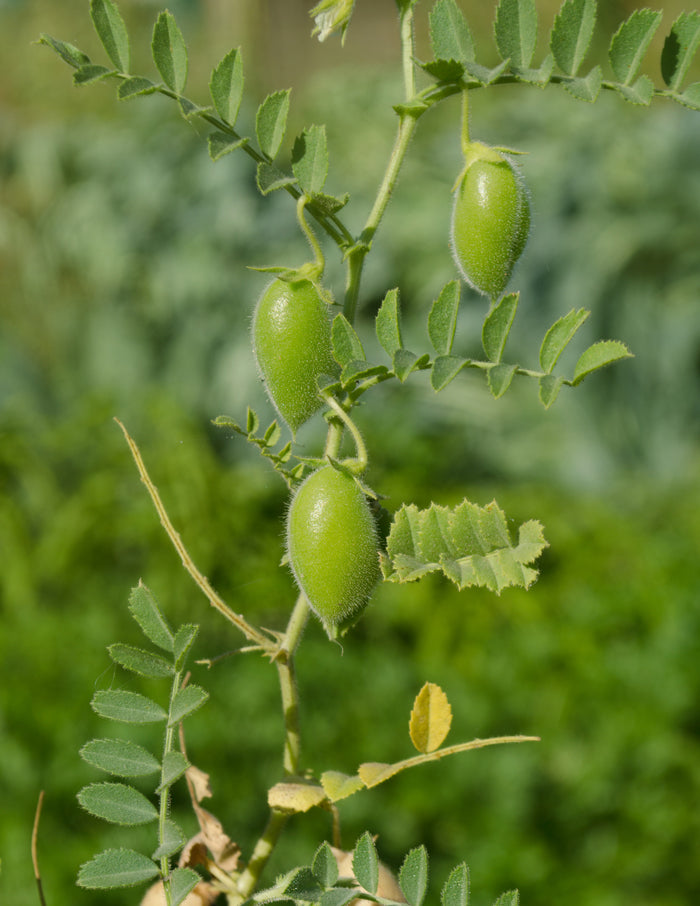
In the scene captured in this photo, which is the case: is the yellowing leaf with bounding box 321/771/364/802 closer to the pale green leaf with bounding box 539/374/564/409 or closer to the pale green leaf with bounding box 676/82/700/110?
the pale green leaf with bounding box 539/374/564/409

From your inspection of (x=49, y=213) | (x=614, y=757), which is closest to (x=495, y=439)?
(x=614, y=757)

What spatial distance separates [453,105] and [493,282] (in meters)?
4.26

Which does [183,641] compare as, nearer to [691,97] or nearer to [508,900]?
[508,900]

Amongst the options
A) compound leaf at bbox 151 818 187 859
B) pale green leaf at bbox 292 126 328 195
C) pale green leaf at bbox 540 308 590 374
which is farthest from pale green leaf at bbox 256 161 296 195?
compound leaf at bbox 151 818 187 859

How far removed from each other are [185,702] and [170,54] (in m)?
0.24

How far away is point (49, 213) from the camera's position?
3334mm

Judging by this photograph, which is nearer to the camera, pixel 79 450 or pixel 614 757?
pixel 614 757

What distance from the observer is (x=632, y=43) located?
38 centimetres

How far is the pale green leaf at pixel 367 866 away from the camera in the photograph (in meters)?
0.32

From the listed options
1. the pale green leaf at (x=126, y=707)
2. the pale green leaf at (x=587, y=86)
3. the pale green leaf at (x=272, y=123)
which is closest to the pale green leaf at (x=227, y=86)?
the pale green leaf at (x=272, y=123)

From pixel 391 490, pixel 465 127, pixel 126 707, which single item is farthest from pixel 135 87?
pixel 391 490

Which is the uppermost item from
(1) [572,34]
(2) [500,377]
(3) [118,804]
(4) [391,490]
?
(1) [572,34]

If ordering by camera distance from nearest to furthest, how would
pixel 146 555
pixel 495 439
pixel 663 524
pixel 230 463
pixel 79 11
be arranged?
pixel 146 555 → pixel 663 524 → pixel 230 463 → pixel 495 439 → pixel 79 11

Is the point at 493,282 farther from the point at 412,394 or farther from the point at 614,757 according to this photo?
the point at 412,394
